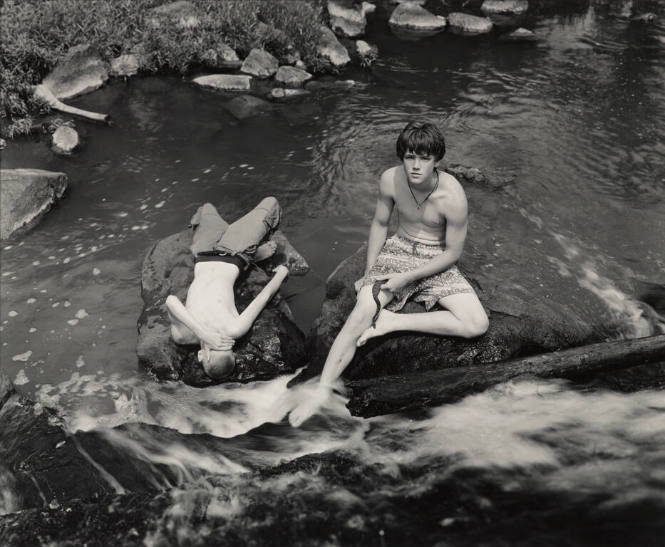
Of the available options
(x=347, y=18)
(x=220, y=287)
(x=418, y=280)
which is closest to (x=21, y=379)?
(x=220, y=287)

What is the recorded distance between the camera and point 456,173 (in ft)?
32.4

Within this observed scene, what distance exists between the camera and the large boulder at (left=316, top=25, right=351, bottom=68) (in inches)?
581

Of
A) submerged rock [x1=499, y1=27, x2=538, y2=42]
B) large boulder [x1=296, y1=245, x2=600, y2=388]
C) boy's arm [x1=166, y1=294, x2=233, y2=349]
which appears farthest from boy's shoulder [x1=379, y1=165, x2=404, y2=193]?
submerged rock [x1=499, y1=27, x2=538, y2=42]

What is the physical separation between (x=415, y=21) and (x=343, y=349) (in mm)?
15264

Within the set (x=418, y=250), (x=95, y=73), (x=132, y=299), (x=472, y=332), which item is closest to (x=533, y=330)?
(x=472, y=332)

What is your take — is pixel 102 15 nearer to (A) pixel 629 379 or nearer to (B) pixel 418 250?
(B) pixel 418 250

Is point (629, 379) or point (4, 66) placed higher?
point (4, 66)

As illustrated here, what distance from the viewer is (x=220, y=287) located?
6348 millimetres

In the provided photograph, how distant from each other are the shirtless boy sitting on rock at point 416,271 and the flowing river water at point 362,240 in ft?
1.92

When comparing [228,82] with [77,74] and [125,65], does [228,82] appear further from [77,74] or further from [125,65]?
[77,74]

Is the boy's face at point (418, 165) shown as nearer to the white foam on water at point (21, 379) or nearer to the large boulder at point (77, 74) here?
the white foam on water at point (21, 379)

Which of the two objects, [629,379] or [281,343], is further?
[281,343]

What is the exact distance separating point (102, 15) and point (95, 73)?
205 cm

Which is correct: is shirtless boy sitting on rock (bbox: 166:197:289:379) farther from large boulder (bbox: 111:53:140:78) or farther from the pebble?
large boulder (bbox: 111:53:140:78)
